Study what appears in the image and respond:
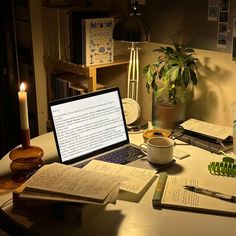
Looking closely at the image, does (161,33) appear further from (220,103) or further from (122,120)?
(122,120)

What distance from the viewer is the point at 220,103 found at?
1.99m

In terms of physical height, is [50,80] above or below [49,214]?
above

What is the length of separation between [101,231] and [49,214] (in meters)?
0.18

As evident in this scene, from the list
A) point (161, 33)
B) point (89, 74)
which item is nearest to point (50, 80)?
point (89, 74)

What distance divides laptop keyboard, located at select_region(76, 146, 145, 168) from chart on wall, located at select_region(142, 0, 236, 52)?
0.67 meters

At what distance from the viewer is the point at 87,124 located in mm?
1610

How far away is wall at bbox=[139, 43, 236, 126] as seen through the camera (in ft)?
6.30

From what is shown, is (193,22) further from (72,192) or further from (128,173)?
(72,192)

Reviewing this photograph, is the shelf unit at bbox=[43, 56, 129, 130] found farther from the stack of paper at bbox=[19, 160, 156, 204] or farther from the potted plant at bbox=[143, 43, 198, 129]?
the stack of paper at bbox=[19, 160, 156, 204]

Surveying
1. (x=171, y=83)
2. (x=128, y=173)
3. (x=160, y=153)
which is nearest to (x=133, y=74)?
(x=171, y=83)

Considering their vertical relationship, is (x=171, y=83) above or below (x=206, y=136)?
above

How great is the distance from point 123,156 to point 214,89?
666mm

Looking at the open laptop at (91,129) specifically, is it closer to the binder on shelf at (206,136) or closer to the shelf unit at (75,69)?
the binder on shelf at (206,136)

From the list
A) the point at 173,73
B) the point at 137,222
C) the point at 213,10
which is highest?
the point at 213,10
